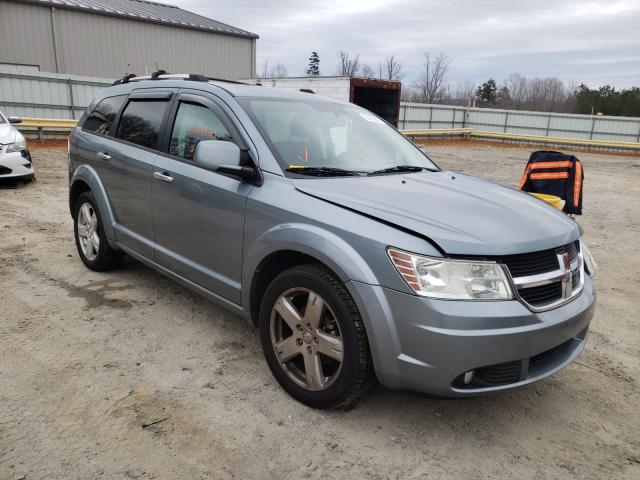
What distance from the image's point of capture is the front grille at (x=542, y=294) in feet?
8.17

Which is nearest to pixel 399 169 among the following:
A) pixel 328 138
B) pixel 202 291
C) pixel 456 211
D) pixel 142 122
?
pixel 328 138

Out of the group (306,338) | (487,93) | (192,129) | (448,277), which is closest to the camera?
(448,277)

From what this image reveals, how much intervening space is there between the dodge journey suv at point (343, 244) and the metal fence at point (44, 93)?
52.9 ft

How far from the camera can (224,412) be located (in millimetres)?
2855

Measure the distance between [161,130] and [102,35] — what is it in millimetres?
26255

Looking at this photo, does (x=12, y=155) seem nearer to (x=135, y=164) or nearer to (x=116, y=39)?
(x=135, y=164)

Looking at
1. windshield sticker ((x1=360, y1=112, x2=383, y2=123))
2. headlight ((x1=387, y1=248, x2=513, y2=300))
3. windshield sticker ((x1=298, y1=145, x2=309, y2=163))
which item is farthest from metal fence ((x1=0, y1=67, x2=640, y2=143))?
headlight ((x1=387, y1=248, x2=513, y2=300))

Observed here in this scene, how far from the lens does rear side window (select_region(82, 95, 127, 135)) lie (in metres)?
4.70

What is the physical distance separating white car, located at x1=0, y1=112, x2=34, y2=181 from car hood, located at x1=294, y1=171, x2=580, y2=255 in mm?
8295

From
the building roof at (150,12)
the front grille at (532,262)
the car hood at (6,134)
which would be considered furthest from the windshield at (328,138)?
the building roof at (150,12)

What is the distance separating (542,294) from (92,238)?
A: 4141mm

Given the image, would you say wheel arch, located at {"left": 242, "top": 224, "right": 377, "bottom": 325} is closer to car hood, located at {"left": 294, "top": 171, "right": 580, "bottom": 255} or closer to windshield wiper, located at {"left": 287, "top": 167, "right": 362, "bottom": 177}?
car hood, located at {"left": 294, "top": 171, "right": 580, "bottom": 255}

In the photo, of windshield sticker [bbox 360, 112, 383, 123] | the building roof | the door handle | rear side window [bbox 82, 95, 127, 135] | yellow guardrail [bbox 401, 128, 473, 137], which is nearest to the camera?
the door handle

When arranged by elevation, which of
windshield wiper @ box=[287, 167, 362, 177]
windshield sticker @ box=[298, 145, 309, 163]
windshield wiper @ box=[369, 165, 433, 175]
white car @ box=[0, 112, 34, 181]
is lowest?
white car @ box=[0, 112, 34, 181]
